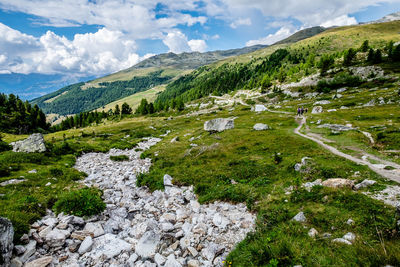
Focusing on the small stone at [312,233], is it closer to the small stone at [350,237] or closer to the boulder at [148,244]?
the small stone at [350,237]

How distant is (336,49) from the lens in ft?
570

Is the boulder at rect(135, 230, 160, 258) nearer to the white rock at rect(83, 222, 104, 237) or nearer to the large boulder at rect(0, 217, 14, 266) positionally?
the white rock at rect(83, 222, 104, 237)

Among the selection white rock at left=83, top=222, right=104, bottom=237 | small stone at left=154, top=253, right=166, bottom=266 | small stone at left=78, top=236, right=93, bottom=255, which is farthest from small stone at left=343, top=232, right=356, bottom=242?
white rock at left=83, top=222, right=104, bottom=237

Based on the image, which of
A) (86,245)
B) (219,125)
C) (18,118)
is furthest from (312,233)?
(18,118)

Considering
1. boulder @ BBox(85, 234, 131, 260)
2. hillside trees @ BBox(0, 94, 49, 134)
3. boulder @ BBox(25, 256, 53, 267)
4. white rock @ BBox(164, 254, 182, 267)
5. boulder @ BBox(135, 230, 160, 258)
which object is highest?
hillside trees @ BBox(0, 94, 49, 134)

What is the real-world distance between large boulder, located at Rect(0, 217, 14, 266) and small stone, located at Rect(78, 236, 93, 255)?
2.18 metres

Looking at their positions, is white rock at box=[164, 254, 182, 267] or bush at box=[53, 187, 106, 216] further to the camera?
bush at box=[53, 187, 106, 216]

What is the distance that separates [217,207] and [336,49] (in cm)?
22919

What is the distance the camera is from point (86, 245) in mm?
7723

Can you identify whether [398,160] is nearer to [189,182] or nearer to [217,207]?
[217,207]

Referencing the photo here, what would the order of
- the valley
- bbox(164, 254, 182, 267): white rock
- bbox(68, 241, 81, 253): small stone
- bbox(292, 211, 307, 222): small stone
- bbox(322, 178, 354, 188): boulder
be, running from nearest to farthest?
the valley, bbox(164, 254, 182, 267): white rock, bbox(68, 241, 81, 253): small stone, bbox(292, 211, 307, 222): small stone, bbox(322, 178, 354, 188): boulder

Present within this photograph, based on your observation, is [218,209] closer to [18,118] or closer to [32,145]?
[32,145]

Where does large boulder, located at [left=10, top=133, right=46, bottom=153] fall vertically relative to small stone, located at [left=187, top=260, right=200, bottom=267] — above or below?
above

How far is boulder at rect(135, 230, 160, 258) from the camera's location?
24.6ft
